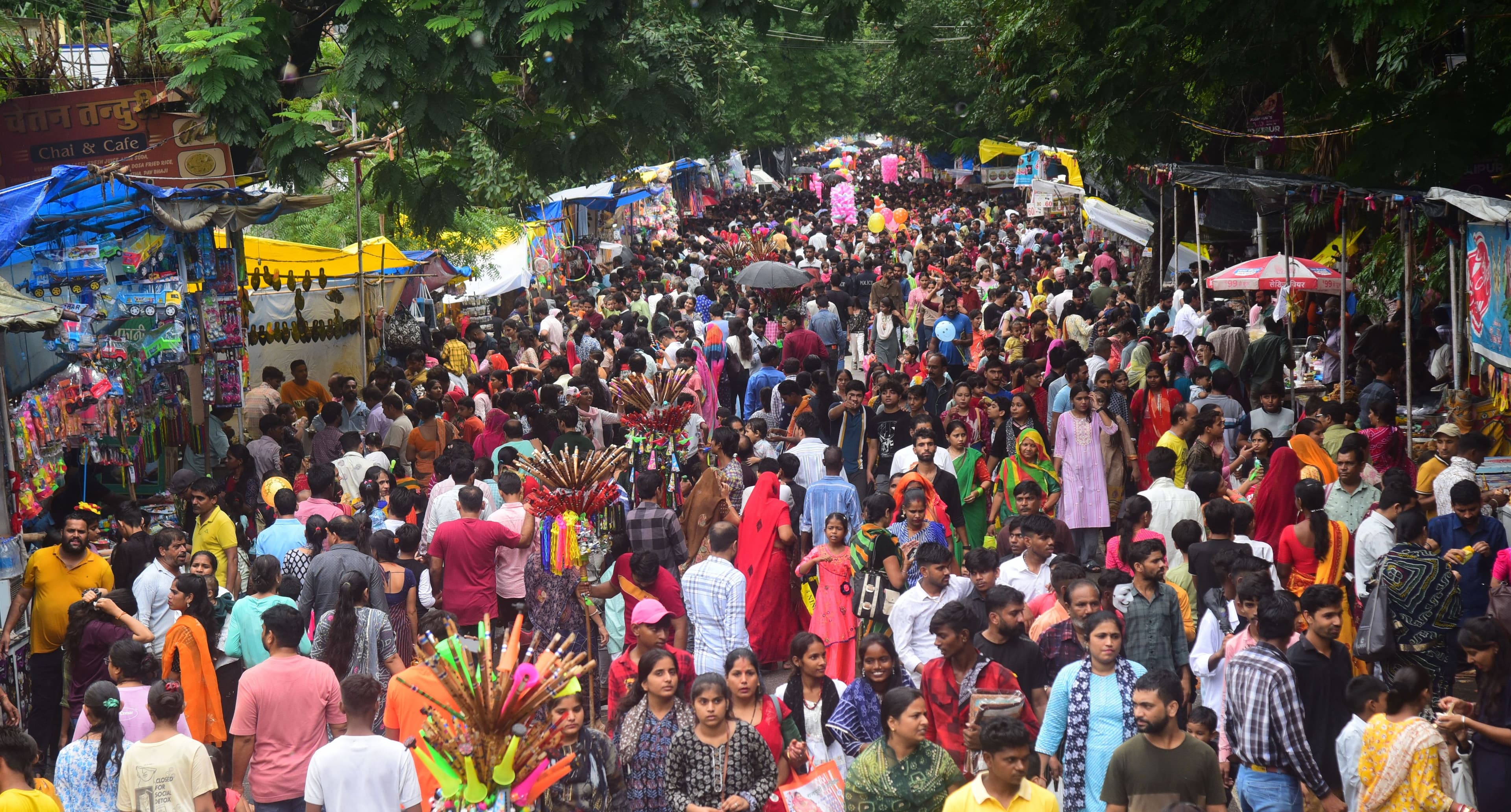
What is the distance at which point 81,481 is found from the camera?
34.9 feet

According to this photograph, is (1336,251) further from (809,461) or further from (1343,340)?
(809,461)

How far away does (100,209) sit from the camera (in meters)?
10.5

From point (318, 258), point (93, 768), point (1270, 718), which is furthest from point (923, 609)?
point (318, 258)

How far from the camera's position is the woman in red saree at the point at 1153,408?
38.4 feet

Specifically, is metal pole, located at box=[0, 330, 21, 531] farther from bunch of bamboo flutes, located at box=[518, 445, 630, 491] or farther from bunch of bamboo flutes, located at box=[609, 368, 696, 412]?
bunch of bamboo flutes, located at box=[609, 368, 696, 412]

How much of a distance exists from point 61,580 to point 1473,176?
11.5 m

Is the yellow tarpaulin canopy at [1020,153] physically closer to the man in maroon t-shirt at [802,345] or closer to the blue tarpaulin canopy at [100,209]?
the man in maroon t-shirt at [802,345]

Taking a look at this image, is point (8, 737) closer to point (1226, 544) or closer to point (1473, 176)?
point (1226, 544)

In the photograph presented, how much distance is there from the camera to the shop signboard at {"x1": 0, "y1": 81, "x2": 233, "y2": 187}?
12.0 metres

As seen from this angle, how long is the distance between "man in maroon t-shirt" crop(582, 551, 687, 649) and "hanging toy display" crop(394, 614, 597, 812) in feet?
→ 7.37

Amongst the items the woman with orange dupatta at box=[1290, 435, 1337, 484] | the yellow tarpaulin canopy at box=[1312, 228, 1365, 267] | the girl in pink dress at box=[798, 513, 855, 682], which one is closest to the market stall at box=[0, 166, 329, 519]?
the girl in pink dress at box=[798, 513, 855, 682]

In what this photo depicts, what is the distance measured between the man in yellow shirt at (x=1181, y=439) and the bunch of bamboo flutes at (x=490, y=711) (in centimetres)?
637

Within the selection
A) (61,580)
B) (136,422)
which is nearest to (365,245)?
(136,422)

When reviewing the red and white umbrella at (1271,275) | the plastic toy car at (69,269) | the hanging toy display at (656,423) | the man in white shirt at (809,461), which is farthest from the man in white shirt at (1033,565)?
the red and white umbrella at (1271,275)
